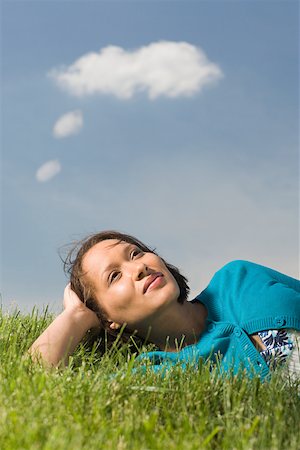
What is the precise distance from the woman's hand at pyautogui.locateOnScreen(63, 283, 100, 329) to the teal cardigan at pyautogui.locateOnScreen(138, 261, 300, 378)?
50 cm

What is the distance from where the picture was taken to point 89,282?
12.5 feet

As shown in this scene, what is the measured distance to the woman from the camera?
3488mm

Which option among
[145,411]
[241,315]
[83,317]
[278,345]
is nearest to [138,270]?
[83,317]

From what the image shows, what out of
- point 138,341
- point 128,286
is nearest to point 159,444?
point 128,286

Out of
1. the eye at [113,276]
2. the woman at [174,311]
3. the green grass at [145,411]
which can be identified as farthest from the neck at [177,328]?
the green grass at [145,411]

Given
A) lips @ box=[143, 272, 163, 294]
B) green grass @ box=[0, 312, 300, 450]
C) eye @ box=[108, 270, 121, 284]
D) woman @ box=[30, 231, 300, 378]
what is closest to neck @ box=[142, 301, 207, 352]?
woman @ box=[30, 231, 300, 378]

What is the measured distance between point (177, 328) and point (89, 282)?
1.76 ft

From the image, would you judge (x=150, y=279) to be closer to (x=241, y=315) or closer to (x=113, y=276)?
(x=113, y=276)

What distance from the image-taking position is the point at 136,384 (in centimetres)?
275

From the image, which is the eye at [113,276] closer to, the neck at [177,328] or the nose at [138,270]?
the nose at [138,270]

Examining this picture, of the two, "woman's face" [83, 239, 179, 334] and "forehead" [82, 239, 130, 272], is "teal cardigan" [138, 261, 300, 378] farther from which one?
"forehead" [82, 239, 130, 272]

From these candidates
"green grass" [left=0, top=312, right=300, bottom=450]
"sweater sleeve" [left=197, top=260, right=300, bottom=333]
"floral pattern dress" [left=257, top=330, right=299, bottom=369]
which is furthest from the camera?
"sweater sleeve" [left=197, top=260, right=300, bottom=333]

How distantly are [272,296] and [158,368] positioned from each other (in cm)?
81

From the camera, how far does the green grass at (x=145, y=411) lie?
2193 millimetres
